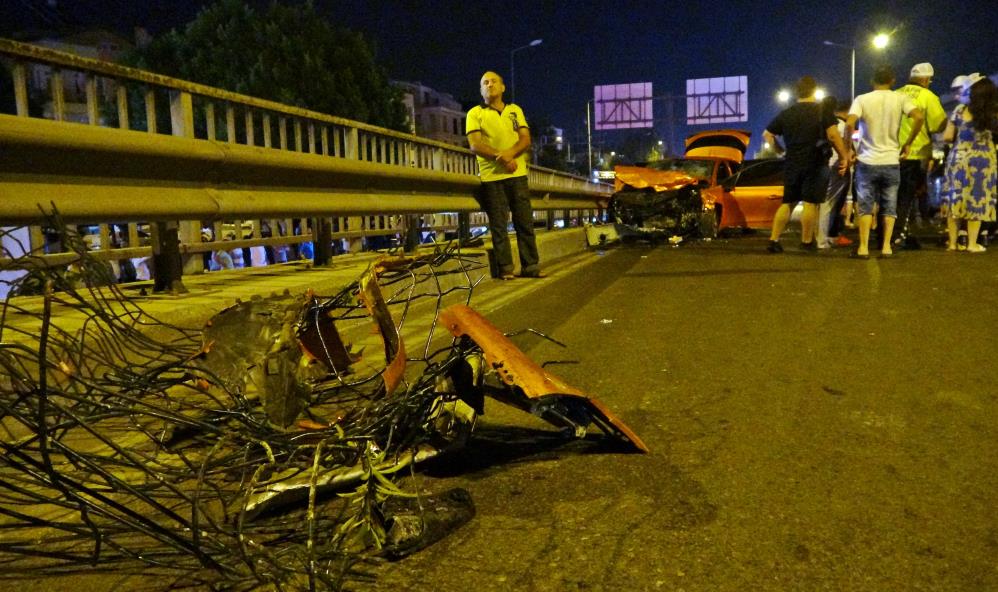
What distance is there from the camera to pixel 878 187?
855cm

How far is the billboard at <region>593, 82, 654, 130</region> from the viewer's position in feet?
152

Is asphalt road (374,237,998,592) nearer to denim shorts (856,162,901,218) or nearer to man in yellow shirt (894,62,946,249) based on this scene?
denim shorts (856,162,901,218)

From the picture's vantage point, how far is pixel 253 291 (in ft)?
14.6

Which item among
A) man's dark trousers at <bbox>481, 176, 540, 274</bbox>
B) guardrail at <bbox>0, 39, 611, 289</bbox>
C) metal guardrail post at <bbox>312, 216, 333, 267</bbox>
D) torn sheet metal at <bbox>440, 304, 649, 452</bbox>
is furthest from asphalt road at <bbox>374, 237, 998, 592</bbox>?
man's dark trousers at <bbox>481, 176, 540, 274</bbox>

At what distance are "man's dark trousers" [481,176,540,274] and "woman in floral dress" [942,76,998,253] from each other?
5.26 metres

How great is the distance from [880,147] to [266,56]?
30.3 metres

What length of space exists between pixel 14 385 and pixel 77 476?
12.4 inches

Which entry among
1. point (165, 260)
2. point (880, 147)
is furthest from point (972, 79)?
point (165, 260)

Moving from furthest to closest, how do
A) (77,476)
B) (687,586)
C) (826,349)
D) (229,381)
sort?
(826,349), (229,381), (77,476), (687,586)

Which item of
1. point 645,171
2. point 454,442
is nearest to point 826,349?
point 454,442

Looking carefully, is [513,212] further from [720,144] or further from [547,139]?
[547,139]

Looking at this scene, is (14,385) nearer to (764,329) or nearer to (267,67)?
(764,329)

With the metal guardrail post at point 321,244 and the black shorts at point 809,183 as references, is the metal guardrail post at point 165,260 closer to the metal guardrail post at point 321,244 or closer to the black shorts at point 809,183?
the metal guardrail post at point 321,244

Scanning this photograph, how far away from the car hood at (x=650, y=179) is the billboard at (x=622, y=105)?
3562 cm
